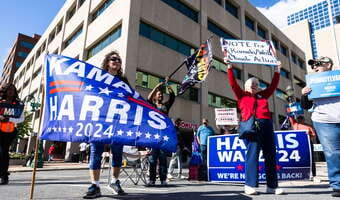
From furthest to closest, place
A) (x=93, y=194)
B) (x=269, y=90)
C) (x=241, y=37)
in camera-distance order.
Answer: (x=241, y=37) → (x=269, y=90) → (x=93, y=194)

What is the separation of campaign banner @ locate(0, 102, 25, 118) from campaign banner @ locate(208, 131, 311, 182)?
4.16 m

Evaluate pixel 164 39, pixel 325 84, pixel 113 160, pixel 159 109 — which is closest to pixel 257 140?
pixel 325 84

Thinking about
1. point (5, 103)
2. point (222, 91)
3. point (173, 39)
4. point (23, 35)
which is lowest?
point (5, 103)

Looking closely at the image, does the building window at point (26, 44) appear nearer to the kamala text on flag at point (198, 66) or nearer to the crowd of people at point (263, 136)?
the kamala text on flag at point (198, 66)

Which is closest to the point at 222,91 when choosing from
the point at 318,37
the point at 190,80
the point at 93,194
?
the point at 190,80

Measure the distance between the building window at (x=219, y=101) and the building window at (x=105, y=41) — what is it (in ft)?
31.1

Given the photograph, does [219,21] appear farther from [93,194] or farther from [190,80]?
[93,194]

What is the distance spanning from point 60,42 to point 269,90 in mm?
29489

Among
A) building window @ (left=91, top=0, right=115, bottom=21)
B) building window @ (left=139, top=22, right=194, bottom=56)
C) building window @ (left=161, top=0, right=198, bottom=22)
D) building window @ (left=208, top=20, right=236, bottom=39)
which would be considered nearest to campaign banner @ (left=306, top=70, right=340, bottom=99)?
building window @ (left=139, top=22, right=194, bottom=56)

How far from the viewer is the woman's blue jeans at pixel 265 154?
3.50 meters

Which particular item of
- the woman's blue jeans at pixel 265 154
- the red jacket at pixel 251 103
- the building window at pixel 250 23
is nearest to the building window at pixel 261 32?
the building window at pixel 250 23

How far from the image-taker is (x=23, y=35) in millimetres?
64688

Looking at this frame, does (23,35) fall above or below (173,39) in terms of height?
above

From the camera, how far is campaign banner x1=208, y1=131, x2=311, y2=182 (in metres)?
4.79
